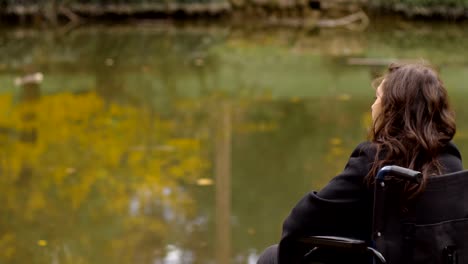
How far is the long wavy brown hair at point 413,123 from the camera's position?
99.8 inches

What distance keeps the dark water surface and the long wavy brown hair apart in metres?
2.23

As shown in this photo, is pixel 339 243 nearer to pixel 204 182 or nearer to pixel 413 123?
pixel 413 123

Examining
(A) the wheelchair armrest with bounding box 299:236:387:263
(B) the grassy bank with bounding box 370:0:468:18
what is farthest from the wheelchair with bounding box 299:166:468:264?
(B) the grassy bank with bounding box 370:0:468:18

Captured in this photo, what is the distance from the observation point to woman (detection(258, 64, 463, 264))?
254 cm

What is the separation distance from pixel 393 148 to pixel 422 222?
0.23 meters

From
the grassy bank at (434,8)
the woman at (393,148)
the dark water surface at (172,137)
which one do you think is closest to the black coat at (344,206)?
the woman at (393,148)

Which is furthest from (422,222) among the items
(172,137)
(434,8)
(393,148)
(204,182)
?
(434,8)

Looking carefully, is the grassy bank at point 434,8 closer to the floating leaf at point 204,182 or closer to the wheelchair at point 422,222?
the floating leaf at point 204,182

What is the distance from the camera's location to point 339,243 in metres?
2.57

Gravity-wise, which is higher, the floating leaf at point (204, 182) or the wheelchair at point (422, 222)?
the wheelchair at point (422, 222)

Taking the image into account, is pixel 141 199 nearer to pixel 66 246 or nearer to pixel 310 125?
pixel 66 246

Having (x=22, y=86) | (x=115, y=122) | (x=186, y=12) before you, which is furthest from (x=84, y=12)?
(x=115, y=122)

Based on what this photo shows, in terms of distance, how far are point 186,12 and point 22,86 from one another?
289 inches

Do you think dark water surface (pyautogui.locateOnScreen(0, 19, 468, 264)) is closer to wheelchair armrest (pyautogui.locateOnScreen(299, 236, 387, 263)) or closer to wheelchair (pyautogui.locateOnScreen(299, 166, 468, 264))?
wheelchair armrest (pyautogui.locateOnScreen(299, 236, 387, 263))
